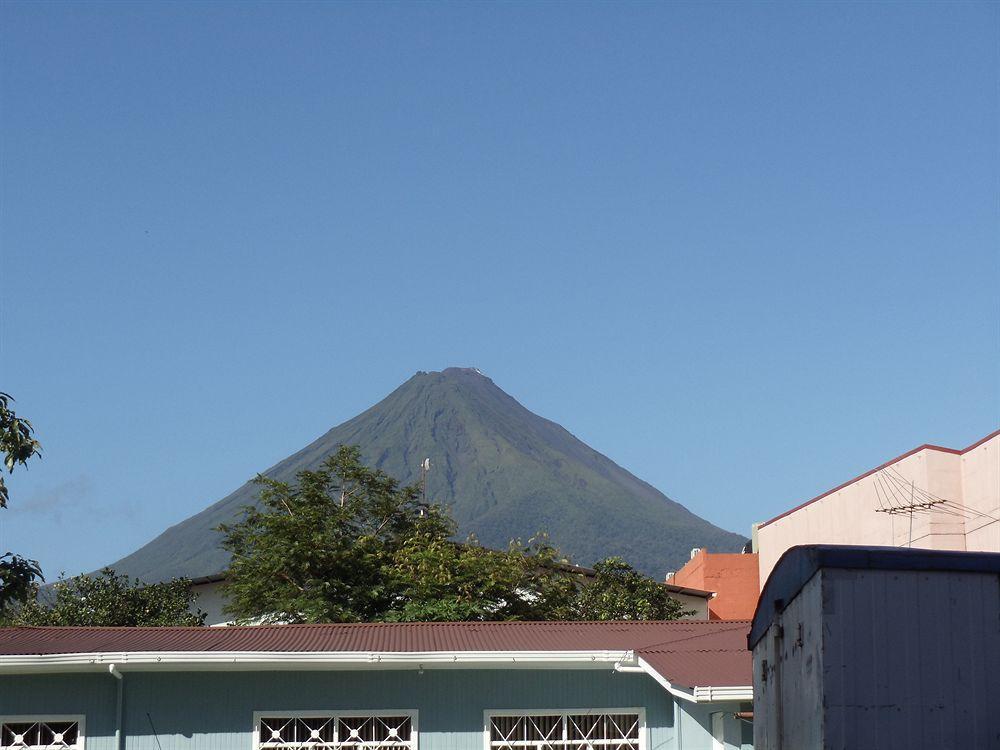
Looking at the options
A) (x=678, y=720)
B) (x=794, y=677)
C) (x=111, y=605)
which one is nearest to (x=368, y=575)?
(x=111, y=605)

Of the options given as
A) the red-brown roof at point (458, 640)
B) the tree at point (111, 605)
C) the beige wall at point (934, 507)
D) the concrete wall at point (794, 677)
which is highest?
the beige wall at point (934, 507)

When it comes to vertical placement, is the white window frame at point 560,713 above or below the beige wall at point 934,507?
below

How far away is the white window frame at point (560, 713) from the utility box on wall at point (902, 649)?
751 centimetres

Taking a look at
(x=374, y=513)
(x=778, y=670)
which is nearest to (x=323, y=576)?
(x=374, y=513)

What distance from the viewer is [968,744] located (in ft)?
22.5

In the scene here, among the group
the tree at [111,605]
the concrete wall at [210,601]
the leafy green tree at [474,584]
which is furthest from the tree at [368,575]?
the concrete wall at [210,601]

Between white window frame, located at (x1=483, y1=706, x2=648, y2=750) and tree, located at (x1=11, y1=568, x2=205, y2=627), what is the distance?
18.1 metres

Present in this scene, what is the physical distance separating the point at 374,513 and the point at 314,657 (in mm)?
20974

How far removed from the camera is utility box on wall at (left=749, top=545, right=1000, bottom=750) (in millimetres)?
6773

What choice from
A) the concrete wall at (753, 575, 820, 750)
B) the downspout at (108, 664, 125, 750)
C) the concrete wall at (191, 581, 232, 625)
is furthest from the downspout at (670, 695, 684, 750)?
the concrete wall at (191, 581, 232, 625)

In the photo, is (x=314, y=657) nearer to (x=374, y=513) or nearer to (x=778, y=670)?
(x=778, y=670)

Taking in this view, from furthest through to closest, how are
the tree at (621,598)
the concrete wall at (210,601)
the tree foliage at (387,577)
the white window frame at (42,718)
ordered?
1. the concrete wall at (210,601)
2. the tree at (621,598)
3. the tree foliage at (387,577)
4. the white window frame at (42,718)

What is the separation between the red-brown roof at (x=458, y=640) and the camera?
45.6ft

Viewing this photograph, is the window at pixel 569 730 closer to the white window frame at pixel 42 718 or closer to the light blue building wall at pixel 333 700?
the light blue building wall at pixel 333 700
